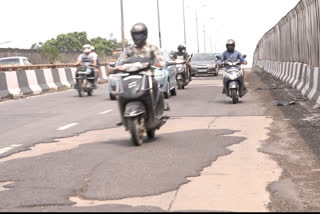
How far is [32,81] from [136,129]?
663 inches

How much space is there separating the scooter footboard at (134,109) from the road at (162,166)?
0.47m

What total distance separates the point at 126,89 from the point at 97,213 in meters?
4.67

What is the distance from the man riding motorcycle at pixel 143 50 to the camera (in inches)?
436

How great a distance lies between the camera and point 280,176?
7.75 meters

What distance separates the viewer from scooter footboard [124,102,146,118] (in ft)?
33.3

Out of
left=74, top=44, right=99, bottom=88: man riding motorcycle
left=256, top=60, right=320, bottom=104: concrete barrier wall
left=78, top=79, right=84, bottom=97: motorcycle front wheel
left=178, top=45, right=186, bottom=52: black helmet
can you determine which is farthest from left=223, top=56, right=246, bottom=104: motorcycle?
left=178, top=45, right=186, bottom=52: black helmet

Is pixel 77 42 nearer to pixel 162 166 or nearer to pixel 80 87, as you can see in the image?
pixel 80 87

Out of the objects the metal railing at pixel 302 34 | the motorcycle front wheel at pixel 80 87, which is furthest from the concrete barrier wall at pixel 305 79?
the motorcycle front wheel at pixel 80 87

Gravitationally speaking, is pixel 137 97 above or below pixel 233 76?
above

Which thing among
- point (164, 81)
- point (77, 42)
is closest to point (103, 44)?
point (77, 42)

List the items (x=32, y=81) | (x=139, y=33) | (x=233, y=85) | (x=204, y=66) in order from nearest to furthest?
(x=139, y=33) < (x=233, y=85) < (x=32, y=81) < (x=204, y=66)

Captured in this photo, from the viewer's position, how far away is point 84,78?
23.9 meters

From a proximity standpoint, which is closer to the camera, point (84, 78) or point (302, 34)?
point (302, 34)

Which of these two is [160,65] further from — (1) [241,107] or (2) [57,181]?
(1) [241,107]
